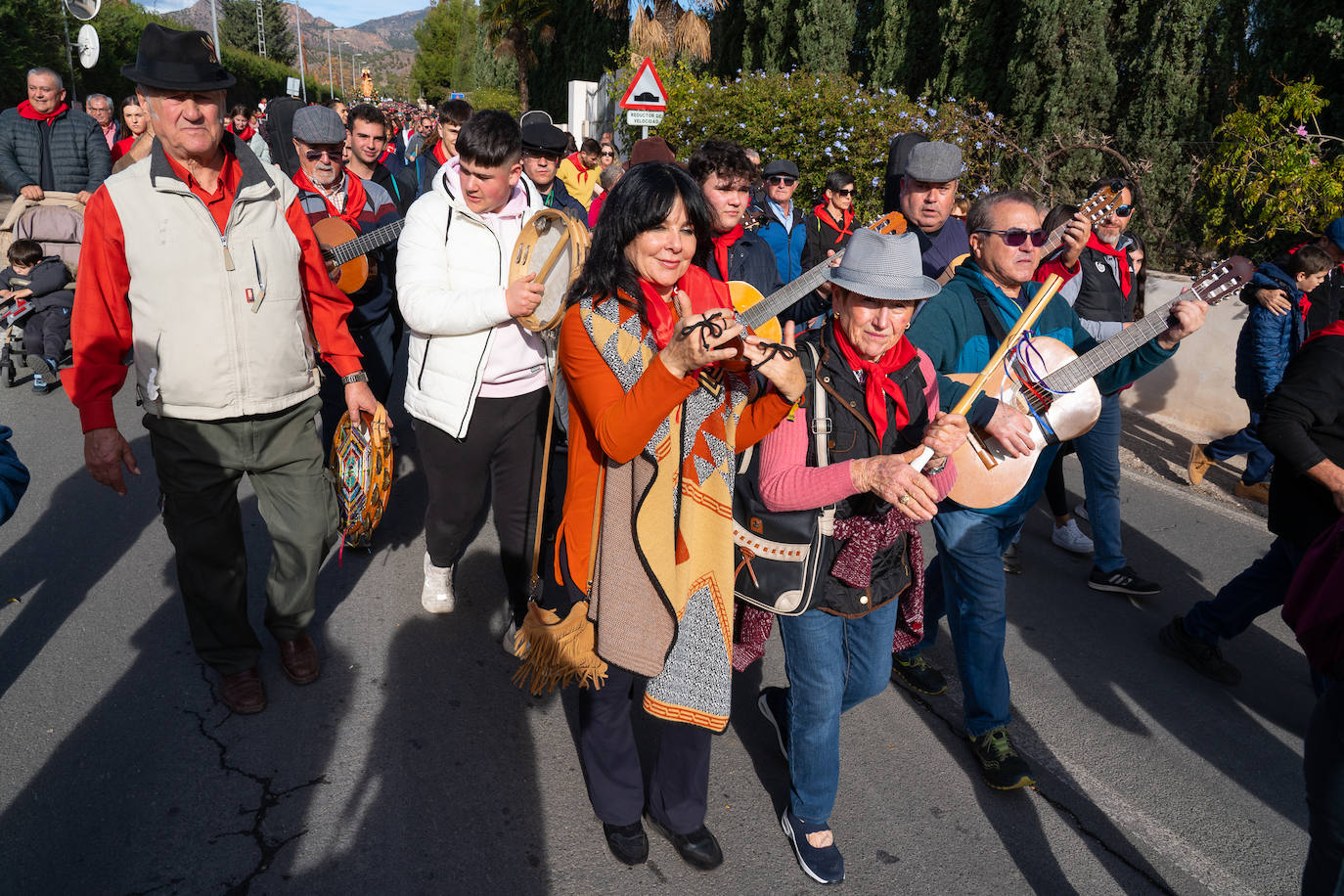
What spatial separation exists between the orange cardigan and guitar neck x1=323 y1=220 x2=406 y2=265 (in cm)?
296

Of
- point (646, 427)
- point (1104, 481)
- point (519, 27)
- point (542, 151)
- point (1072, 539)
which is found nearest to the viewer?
point (646, 427)

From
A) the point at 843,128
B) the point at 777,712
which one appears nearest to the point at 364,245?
the point at 777,712

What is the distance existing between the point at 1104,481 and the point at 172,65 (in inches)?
181

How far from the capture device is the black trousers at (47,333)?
7246 millimetres

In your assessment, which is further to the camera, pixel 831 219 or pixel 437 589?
pixel 831 219

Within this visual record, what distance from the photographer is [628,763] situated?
2678mm

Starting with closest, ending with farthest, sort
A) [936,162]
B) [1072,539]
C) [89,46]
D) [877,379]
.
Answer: [877,379], [936,162], [1072,539], [89,46]

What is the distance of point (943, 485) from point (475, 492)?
80.5 inches

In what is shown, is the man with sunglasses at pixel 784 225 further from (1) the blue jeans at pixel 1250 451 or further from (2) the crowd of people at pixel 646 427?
(1) the blue jeans at pixel 1250 451

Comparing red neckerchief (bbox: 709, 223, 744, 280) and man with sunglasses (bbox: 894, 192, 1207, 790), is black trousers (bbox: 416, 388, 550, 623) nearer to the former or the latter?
red neckerchief (bbox: 709, 223, 744, 280)

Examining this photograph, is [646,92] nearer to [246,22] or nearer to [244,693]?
[244,693]

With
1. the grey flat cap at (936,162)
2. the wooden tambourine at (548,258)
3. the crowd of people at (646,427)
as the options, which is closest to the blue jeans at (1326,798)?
the crowd of people at (646,427)

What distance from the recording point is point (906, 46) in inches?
565

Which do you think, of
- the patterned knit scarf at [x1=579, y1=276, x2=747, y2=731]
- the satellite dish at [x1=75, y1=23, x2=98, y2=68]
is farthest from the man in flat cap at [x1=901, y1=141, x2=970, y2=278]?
the satellite dish at [x1=75, y1=23, x2=98, y2=68]
